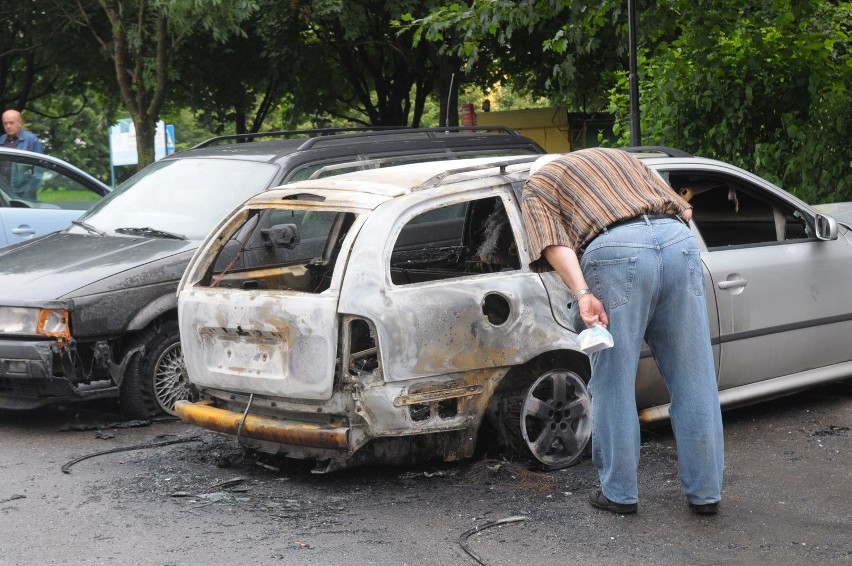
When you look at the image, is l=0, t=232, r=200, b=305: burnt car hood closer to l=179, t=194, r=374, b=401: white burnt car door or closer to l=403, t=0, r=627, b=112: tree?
l=179, t=194, r=374, b=401: white burnt car door

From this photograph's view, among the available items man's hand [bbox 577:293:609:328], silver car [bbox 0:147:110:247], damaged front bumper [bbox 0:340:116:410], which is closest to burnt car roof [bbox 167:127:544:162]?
silver car [bbox 0:147:110:247]

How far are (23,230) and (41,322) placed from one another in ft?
10.2

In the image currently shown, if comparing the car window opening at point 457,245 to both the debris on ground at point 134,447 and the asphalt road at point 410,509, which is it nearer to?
the asphalt road at point 410,509

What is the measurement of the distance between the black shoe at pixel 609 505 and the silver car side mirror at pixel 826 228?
7.79ft

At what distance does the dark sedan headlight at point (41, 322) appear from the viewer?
22.6ft

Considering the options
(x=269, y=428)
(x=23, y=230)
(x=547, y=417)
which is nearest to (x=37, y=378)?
(x=269, y=428)

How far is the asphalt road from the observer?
15.2 ft

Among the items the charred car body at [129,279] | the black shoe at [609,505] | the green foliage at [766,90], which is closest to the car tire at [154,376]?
the charred car body at [129,279]

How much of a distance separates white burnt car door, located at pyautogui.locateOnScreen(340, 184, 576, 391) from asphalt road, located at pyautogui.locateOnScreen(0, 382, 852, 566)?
2.05 ft

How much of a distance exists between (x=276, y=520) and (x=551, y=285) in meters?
1.71

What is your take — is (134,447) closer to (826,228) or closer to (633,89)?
(826,228)

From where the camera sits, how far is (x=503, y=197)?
5.81 metres

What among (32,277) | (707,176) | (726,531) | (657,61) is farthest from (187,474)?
(657,61)

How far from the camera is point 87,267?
23.4 feet
